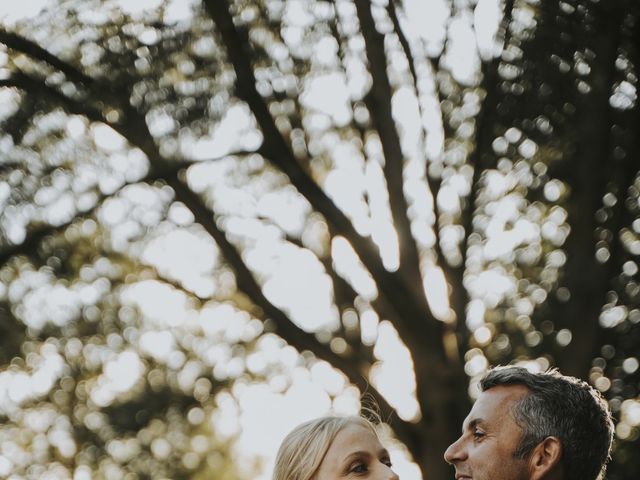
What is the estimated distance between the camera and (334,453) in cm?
498

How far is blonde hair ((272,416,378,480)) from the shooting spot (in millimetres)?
4992

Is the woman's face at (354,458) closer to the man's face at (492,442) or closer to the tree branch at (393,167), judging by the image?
the man's face at (492,442)

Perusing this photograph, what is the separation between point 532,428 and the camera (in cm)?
505

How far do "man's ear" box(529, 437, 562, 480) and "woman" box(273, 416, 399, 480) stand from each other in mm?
686

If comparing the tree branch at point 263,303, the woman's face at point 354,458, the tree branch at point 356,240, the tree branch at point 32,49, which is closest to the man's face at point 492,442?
the woman's face at point 354,458

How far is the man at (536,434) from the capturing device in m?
5.02

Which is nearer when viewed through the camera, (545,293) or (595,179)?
(595,179)

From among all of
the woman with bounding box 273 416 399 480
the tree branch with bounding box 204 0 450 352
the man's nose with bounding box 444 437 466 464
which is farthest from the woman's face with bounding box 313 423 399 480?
the tree branch with bounding box 204 0 450 352

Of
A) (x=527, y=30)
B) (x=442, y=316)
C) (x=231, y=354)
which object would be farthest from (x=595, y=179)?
(x=231, y=354)

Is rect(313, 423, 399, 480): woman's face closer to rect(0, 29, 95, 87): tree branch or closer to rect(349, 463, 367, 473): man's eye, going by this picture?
rect(349, 463, 367, 473): man's eye

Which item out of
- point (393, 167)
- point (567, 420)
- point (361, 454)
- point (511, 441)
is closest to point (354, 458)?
point (361, 454)

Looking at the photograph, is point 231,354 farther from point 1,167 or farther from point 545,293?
point 1,167

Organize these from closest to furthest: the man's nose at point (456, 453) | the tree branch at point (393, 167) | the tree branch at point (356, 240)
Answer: the man's nose at point (456, 453)
the tree branch at point (393, 167)
the tree branch at point (356, 240)

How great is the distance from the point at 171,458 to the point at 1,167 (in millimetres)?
11775
